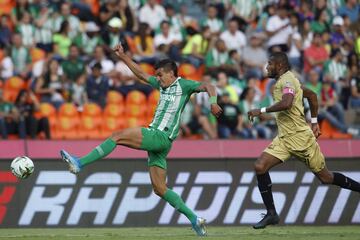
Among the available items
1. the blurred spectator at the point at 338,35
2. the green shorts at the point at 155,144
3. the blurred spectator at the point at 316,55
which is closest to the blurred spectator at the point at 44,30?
the blurred spectator at the point at 316,55

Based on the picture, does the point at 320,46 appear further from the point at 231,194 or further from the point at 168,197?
the point at 168,197

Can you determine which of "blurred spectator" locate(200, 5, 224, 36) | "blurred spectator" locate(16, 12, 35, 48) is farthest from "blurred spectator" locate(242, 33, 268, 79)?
"blurred spectator" locate(16, 12, 35, 48)

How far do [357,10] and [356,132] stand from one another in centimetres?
487

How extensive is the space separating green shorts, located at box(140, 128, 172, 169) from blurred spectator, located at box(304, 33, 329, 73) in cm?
935

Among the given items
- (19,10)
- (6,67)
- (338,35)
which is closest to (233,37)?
(338,35)

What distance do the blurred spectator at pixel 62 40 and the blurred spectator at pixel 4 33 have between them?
3.15 feet

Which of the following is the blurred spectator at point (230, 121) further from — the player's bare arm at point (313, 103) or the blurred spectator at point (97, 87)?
A: the player's bare arm at point (313, 103)

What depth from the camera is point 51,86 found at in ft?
61.7

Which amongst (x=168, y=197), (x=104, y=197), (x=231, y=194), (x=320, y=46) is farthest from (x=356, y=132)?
(x=168, y=197)

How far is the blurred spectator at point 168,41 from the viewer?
2028 centimetres

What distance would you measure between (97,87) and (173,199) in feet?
24.4

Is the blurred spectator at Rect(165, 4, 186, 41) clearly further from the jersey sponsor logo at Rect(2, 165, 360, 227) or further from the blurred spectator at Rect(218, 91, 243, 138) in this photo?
the jersey sponsor logo at Rect(2, 165, 360, 227)

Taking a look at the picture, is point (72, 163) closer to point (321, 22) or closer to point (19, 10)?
point (19, 10)

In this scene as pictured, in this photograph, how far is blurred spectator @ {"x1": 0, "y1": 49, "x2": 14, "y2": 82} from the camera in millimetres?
19047
